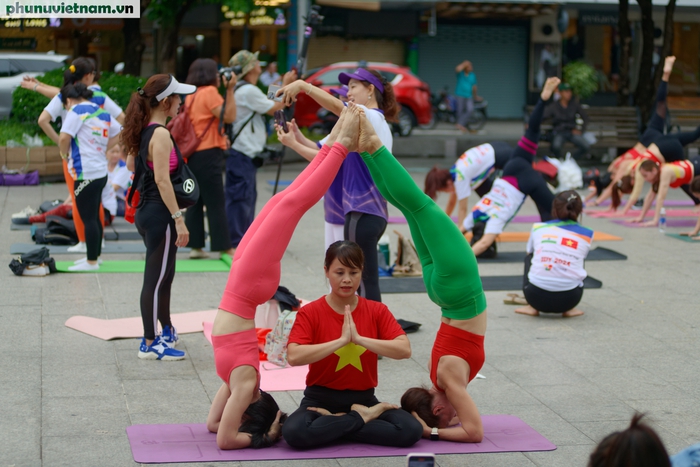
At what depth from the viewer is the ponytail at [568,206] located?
7.25 metres

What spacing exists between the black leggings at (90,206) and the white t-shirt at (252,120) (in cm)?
139

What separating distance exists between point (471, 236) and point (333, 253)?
223 inches

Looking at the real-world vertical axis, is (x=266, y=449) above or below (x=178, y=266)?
above

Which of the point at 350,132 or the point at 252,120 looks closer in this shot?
the point at 350,132

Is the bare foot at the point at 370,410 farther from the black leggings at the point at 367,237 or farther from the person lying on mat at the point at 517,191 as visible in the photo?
the person lying on mat at the point at 517,191

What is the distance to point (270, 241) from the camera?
4496 millimetres

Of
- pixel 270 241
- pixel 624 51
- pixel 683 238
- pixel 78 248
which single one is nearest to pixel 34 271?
pixel 78 248

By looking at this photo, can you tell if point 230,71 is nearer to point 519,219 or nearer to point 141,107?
point 141,107

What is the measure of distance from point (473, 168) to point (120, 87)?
836cm

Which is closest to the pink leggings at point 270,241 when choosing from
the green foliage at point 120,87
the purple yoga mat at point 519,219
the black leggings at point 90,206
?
the black leggings at point 90,206

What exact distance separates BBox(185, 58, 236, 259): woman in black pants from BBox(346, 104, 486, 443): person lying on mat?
4076 mm

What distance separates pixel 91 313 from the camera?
7.12 metres

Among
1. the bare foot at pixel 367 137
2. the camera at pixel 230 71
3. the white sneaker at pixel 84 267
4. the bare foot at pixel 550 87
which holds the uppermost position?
the camera at pixel 230 71

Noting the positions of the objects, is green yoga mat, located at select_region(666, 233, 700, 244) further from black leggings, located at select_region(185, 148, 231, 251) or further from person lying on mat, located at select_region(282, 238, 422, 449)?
person lying on mat, located at select_region(282, 238, 422, 449)
